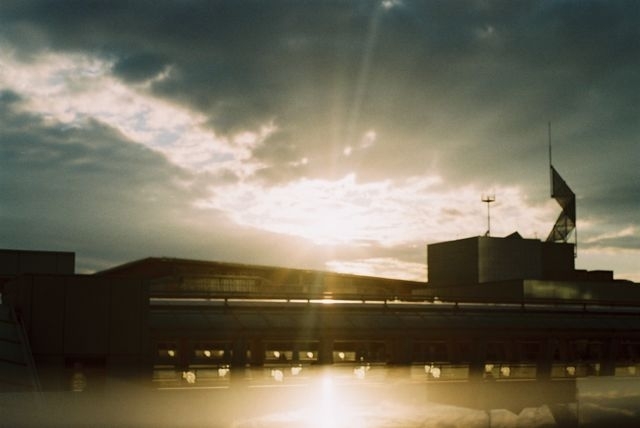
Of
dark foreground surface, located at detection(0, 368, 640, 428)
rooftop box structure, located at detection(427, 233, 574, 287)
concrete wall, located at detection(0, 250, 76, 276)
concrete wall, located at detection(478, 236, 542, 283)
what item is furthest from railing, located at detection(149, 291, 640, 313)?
rooftop box structure, located at detection(427, 233, 574, 287)

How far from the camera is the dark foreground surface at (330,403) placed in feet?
83.7

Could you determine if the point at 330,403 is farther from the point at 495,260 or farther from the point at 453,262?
the point at 453,262

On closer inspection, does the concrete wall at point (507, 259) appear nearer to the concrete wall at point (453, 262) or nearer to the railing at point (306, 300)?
the concrete wall at point (453, 262)

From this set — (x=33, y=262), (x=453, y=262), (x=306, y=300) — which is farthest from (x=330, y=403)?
(x=453, y=262)

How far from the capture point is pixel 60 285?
91.9 ft

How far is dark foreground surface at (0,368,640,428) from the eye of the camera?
83.7 feet

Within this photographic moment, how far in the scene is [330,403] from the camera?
104 ft

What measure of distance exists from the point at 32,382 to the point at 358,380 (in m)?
16.9

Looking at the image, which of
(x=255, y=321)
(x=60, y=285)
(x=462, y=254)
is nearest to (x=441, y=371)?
(x=255, y=321)

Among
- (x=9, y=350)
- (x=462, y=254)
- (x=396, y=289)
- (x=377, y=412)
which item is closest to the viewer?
(x=9, y=350)

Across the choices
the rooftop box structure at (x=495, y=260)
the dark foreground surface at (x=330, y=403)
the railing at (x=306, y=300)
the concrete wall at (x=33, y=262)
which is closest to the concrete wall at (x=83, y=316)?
the dark foreground surface at (x=330, y=403)

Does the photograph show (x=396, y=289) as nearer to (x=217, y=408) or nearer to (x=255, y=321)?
(x=255, y=321)

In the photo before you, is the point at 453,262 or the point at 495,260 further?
the point at 453,262

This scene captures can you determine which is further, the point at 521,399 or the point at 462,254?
the point at 462,254
